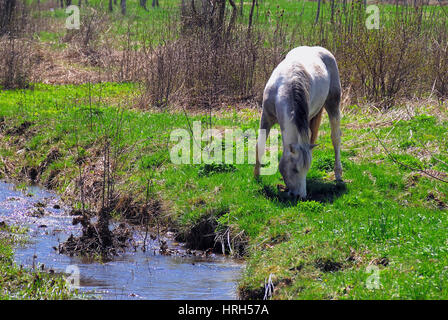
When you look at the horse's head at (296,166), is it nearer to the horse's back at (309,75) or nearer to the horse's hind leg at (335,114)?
the horse's back at (309,75)

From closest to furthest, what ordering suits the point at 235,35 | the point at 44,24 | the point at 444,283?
the point at 444,283
the point at 235,35
the point at 44,24

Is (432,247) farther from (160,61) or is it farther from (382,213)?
(160,61)

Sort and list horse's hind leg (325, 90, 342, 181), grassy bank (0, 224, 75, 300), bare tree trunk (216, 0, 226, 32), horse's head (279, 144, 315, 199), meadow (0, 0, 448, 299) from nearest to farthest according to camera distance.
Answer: grassy bank (0, 224, 75, 300)
meadow (0, 0, 448, 299)
horse's head (279, 144, 315, 199)
horse's hind leg (325, 90, 342, 181)
bare tree trunk (216, 0, 226, 32)

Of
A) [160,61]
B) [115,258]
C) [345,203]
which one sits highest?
[160,61]

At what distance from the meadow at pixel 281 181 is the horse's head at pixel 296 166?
21 centimetres

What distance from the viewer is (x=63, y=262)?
7.16 meters

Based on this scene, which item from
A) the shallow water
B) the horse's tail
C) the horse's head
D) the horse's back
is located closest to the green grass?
the horse's head

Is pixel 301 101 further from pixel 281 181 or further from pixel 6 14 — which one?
pixel 6 14

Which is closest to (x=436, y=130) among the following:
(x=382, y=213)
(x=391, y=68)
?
(x=391, y=68)

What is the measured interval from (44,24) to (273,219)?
22080 mm

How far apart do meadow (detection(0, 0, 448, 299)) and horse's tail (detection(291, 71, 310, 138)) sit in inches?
41.0

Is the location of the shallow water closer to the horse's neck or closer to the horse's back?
the horse's neck

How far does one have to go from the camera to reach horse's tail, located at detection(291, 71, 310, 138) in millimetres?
8117

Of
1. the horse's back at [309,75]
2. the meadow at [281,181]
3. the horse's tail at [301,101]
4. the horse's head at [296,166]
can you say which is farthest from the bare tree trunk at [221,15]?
the horse's head at [296,166]
